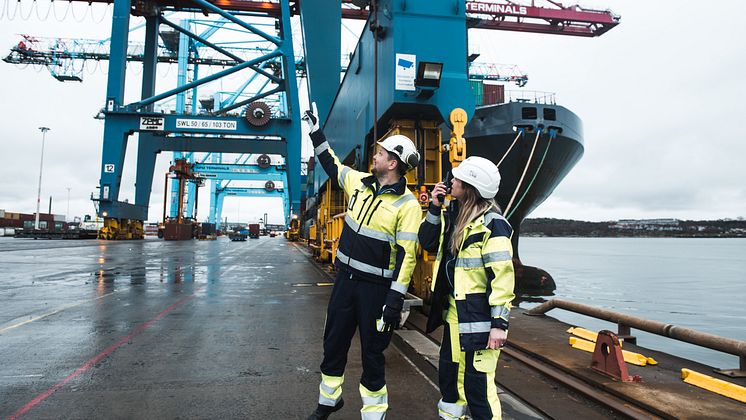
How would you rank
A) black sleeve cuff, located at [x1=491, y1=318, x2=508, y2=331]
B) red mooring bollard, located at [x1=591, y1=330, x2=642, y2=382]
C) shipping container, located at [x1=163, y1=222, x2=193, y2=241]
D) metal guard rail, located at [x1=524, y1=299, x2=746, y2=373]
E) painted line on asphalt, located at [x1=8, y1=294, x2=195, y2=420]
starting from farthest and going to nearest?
shipping container, located at [x1=163, y1=222, x2=193, y2=241], metal guard rail, located at [x1=524, y1=299, x2=746, y2=373], red mooring bollard, located at [x1=591, y1=330, x2=642, y2=382], painted line on asphalt, located at [x1=8, y1=294, x2=195, y2=420], black sleeve cuff, located at [x1=491, y1=318, x2=508, y2=331]

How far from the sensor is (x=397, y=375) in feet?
13.2

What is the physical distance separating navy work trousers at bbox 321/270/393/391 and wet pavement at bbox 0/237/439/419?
48cm

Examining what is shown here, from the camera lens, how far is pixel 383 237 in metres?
2.91

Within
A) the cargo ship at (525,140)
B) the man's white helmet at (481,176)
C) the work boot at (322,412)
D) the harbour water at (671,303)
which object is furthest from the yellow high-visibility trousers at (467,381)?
the cargo ship at (525,140)

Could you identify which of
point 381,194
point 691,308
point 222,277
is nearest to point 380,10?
point 381,194

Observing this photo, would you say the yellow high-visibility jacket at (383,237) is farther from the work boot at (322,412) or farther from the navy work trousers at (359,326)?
the work boot at (322,412)

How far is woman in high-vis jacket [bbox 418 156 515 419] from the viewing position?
2.41 metres

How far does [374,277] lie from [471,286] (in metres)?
0.65

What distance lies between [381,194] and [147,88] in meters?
33.0

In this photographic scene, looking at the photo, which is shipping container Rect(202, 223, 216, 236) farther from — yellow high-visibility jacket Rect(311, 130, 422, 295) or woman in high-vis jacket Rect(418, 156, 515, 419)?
woman in high-vis jacket Rect(418, 156, 515, 419)

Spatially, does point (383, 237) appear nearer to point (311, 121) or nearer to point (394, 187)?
point (394, 187)

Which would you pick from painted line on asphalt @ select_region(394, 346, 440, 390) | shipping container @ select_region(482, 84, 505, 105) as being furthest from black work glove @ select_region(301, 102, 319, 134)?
shipping container @ select_region(482, 84, 505, 105)

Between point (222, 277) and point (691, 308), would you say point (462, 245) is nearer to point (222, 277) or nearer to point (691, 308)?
point (222, 277)

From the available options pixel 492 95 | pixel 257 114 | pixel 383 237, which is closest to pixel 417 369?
pixel 383 237
